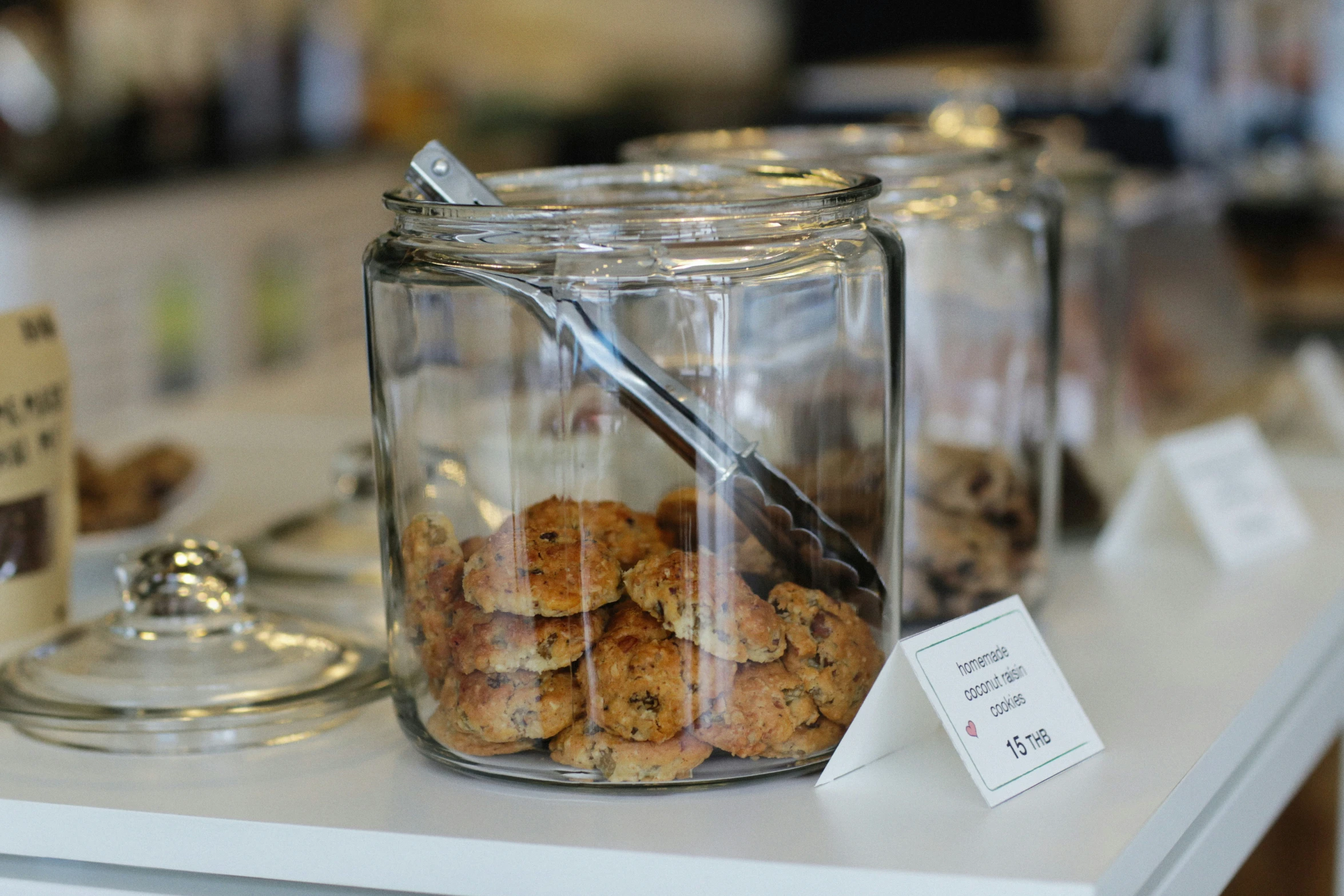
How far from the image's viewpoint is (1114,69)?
16.7 feet

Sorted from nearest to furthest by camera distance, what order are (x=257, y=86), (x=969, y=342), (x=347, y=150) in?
(x=969, y=342) → (x=257, y=86) → (x=347, y=150)

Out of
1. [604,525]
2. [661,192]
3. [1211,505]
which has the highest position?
[661,192]

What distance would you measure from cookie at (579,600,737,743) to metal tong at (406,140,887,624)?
0.18 feet

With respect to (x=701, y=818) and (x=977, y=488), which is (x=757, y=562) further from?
(x=977, y=488)

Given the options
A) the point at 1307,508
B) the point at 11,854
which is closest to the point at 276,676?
the point at 11,854

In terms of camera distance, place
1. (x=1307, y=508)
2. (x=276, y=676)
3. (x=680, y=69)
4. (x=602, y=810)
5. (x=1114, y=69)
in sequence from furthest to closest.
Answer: (x=680, y=69), (x=1114, y=69), (x=1307, y=508), (x=276, y=676), (x=602, y=810)

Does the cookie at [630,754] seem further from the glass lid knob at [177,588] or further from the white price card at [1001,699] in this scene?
the glass lid knob at [177,588]

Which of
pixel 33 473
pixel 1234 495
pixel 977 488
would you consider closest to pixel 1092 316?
pixel 1234 495

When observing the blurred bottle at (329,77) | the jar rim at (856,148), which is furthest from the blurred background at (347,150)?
Answer: the jar rim at (856,148)

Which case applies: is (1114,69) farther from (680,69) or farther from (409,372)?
(409,372)

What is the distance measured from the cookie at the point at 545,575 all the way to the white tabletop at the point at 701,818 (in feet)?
0.25

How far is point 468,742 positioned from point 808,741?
132 mm

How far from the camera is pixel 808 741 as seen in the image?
59 centimetres

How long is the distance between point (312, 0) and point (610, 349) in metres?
3.64
